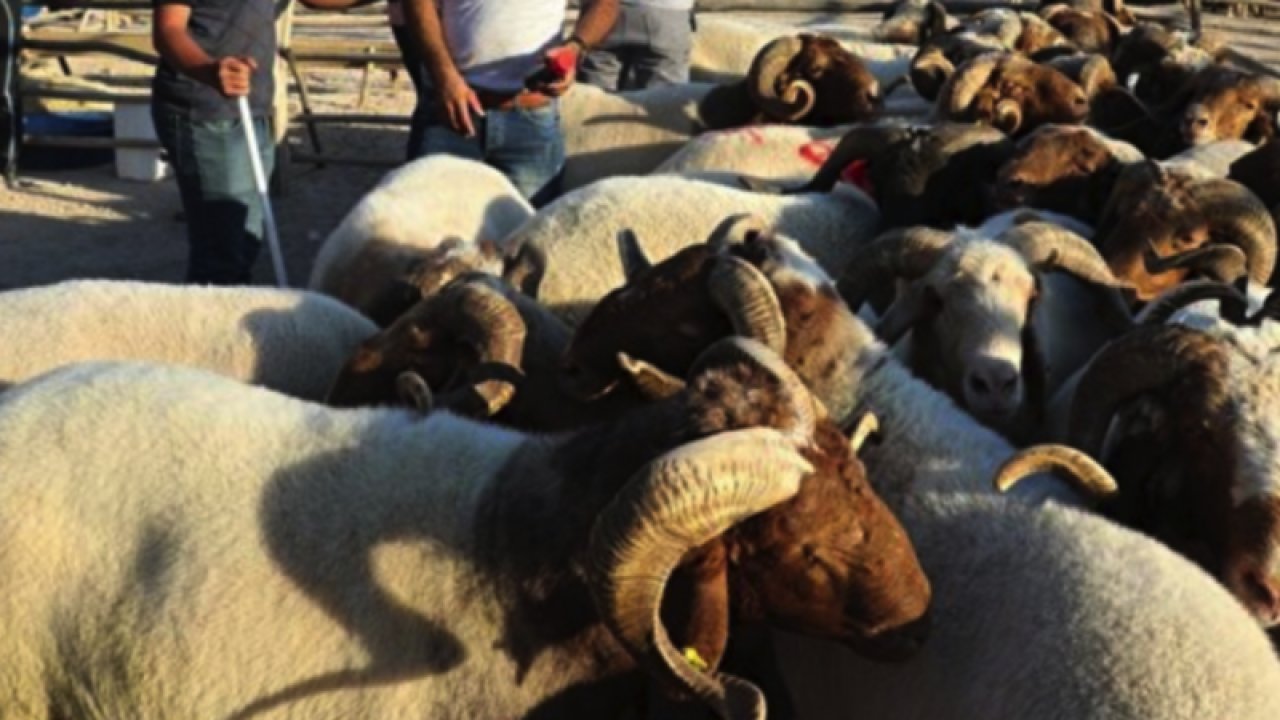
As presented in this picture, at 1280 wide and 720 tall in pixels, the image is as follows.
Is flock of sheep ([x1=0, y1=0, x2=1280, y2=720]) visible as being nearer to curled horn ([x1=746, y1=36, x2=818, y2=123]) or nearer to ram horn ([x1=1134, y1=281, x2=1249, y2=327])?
ram horn ([x1=1134, y1=281, x2=1249, y2=327])

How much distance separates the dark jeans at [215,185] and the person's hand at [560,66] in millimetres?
1293

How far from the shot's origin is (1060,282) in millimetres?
5605

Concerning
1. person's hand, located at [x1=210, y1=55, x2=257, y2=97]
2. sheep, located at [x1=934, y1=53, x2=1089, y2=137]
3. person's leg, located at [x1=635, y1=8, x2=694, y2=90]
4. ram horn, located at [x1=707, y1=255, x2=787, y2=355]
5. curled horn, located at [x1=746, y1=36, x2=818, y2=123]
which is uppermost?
ram horn, located at [x1=707, y1=255, x2=787, y2=355]

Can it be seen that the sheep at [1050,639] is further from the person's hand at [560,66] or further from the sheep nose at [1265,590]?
the person's hand at [560,66]

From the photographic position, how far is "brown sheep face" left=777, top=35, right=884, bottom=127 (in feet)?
29.9

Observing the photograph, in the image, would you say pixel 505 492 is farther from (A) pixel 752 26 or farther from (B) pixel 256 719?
(A) pixel 752 26

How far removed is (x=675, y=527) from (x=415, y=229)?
4138 millimetres

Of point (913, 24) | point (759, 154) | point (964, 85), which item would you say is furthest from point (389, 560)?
point (913, 24)

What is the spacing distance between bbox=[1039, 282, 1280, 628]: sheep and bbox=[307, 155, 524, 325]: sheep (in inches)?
101

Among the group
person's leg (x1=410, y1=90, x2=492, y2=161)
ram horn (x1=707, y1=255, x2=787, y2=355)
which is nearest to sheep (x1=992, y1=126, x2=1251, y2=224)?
person's leg (x1=410, y1=90, x2=492, y2=161)

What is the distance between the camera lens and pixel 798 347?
4250 mm

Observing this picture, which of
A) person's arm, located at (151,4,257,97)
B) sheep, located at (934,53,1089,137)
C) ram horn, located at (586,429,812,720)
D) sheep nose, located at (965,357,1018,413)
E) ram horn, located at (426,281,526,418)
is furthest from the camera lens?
sheep, located at (934,53,1089,137)

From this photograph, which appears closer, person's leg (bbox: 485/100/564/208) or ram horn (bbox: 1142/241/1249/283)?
ram horn (bbox: 1142/241/1249/283)

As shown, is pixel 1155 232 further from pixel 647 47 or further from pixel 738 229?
pixel 647 47
